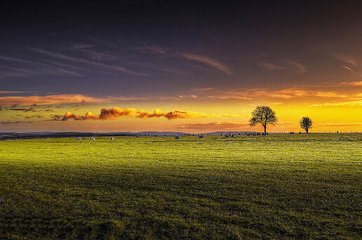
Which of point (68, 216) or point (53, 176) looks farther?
point (53, 176)

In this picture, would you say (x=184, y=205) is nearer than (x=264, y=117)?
Yes

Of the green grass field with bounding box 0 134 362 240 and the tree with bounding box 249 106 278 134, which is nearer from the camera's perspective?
the green grass field with bounding box 0 134 362 240

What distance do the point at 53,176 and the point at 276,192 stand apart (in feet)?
63.7

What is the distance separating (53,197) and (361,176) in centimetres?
2344

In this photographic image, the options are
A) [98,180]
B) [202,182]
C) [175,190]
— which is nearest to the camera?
[175,190]

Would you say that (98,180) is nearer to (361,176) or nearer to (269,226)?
(269,226)

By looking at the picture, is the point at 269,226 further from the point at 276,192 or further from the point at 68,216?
the point at 68,216

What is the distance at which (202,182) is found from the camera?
26047mm

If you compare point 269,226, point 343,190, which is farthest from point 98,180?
point 343,190

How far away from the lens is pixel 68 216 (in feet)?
56.9

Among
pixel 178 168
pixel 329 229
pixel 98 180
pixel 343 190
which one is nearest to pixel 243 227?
pixel 329 229

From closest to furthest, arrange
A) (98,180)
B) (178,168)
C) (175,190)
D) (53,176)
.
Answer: (175,190) → (98,180) → (53,176) → (178,168)

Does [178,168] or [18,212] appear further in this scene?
[178,168]

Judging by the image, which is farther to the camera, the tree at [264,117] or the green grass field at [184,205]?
the tree at [264,117]
